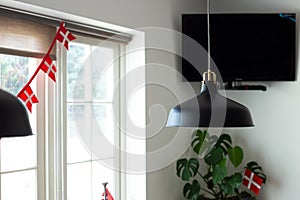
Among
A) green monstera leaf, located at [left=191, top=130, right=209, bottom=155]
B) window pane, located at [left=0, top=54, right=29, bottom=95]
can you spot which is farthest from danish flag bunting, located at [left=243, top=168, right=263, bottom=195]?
window pane, located at [left=0, top=54, right=29, bottom=95]

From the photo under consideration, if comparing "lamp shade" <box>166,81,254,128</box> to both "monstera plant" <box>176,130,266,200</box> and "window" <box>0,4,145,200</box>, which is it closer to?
"window" <box>0,4,145,200</box>

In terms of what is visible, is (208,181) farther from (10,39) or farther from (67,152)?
(10,39)

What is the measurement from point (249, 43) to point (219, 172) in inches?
38.5

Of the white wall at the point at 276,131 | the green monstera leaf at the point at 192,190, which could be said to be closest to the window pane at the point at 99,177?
the green monstera leaf at the point at 192,190

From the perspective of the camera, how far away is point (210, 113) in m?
1.72

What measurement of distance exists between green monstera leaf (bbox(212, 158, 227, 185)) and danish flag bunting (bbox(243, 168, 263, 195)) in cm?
25

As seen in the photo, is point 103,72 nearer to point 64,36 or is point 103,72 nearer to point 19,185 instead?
point 64,36

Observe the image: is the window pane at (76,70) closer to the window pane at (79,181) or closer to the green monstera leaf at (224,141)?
the window pane at (79,181)

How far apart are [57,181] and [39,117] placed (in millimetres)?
397

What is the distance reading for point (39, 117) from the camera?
2596mm

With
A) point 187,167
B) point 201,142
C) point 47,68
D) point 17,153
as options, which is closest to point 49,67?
point 47,68

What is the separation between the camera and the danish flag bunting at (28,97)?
7.69 feet

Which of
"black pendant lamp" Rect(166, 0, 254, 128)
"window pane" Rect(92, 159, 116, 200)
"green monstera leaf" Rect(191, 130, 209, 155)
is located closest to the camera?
"black pendant lamp" Rect(166, 0, 254, 128)

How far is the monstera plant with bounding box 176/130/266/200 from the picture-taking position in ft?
10.7
